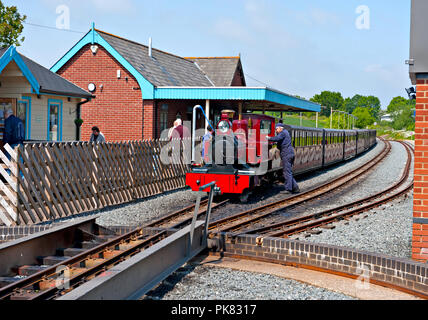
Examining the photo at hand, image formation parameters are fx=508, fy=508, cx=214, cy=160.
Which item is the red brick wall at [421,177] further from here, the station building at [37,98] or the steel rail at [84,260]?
the station building at [37,98]

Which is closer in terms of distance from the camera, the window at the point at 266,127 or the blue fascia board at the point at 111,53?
the window at the point at 266,127

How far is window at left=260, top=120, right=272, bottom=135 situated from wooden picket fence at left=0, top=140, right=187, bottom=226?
9.92 feet

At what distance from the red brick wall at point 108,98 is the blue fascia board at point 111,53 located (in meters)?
0.21

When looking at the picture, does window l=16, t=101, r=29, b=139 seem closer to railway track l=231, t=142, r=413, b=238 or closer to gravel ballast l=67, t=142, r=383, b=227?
gravel ballast l=67, t=142, r=383, b=227

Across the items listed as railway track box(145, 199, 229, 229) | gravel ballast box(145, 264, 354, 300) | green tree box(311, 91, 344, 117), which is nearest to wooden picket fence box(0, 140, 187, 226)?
railway track box(145, 199, 229, 229)

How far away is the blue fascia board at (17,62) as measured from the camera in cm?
1285

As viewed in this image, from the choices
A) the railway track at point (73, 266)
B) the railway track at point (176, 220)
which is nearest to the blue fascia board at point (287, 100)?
the railway track at point (176, 220)

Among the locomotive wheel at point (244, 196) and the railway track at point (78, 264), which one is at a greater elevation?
the locomotive wheel at point (244, 196)

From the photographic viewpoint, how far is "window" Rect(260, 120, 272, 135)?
1398 centimetres

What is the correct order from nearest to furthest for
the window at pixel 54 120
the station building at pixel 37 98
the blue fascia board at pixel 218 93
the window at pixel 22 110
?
the station building at pixel 37 98 → the window at pixel 22 110 → the window at pixel 54 120 → the blue fascia board at pixel 218 93

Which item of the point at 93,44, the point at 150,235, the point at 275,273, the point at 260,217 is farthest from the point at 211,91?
the point at 275,273

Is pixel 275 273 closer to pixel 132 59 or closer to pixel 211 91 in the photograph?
pixel 211 91

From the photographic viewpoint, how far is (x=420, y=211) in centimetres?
672

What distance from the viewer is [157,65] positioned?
23.8m
